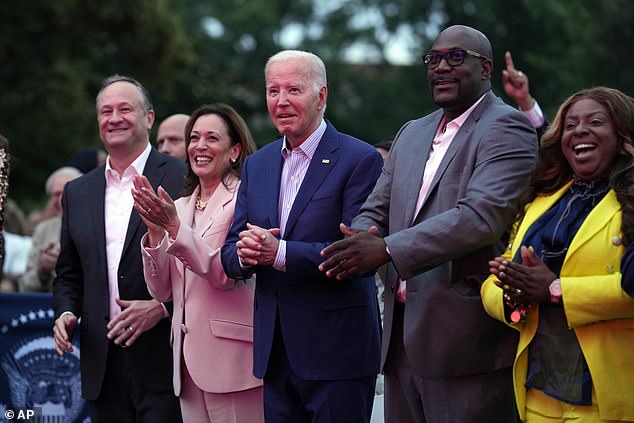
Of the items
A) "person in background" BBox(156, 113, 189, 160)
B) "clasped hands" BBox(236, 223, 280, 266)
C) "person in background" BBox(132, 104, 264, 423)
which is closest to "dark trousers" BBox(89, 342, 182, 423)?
"person in background" BBox(132, 104, 264, 423)

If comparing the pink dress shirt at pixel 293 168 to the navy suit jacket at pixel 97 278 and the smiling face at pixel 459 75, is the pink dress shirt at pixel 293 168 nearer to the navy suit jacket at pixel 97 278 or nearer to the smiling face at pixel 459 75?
the smiling face at pixel 459 75

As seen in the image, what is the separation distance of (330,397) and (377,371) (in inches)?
13.0


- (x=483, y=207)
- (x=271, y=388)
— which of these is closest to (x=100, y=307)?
(x=271, y=388)

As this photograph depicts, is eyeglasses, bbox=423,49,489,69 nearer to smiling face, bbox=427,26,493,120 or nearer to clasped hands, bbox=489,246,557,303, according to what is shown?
smiling face, bbox=427,26,493,120

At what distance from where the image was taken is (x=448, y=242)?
14.8 feet

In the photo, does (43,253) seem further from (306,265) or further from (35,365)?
(306,265)

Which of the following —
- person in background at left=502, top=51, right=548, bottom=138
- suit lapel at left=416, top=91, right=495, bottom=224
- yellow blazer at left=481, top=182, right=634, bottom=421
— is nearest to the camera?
yellow blazer at left=481, top=182, right=634, bottom=421

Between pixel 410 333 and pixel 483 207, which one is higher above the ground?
pixel 483 207

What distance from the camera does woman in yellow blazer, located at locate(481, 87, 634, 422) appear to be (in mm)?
4320

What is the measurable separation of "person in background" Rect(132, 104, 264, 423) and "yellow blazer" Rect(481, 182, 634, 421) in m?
1.77

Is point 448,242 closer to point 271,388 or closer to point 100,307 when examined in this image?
point 271,388

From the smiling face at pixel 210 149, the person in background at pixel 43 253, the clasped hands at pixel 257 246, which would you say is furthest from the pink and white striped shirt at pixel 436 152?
the person in background at pixel 43 253

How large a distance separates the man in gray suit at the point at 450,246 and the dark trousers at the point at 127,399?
1.65 meters

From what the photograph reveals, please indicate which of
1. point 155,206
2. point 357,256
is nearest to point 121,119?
point 155,206
